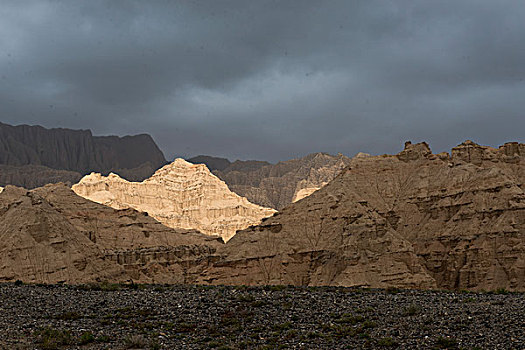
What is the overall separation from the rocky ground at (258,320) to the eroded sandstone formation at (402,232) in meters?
49.9

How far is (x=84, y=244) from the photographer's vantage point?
7888 cm

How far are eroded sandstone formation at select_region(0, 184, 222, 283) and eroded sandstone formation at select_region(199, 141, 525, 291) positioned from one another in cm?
2111

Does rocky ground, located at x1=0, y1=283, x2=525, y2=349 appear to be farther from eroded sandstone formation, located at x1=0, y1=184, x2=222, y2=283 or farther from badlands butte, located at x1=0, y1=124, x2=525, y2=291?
badlands butte, located at x1=0, y1=124, x2=525, y2=291

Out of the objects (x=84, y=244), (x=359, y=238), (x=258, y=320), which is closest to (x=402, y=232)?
(x=359, y=238)

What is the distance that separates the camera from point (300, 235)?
97812 millimetres

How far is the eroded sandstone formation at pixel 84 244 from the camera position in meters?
70.6

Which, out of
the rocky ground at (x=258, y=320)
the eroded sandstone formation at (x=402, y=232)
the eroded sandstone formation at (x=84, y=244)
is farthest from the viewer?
the eroded sandstone formation at (x=402, y=232)

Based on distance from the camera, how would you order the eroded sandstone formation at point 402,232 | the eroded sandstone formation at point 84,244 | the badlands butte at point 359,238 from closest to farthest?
the eroded sandstone formation at point 84,244, the badlands butte at point 359,238, the eroded sandstone formation at point 402,232

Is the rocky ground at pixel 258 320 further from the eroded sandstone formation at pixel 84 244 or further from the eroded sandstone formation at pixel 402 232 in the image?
the eroded sandstone formation at pixel 402 232

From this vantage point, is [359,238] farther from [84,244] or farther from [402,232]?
[84,244]

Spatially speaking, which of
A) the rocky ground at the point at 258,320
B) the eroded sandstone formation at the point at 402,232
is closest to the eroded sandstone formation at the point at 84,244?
the eroded sandstone formation at the point at 402,232

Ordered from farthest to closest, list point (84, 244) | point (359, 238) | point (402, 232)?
point (402, 232)
point (359, 238)
point (84, 244)

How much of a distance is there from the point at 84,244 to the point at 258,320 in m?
58.6

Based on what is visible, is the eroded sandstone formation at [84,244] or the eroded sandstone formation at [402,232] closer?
the eroded sandstone formation at [84,244]
